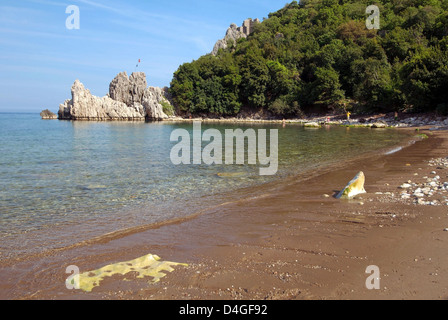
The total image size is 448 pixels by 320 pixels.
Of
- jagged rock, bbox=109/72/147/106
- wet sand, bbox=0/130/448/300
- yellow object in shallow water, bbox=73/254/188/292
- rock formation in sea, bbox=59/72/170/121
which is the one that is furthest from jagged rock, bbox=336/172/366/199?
jagged rock, bbox=109/72/147/106

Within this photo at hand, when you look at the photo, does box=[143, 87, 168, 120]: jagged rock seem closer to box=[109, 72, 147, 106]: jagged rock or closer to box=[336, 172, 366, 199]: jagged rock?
box=[109, 72, 147, 106]: jagged rock

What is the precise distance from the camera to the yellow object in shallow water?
5.03 meters

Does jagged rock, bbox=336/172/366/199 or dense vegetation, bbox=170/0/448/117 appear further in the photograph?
dense vegetation, bbox=170/0/448/117

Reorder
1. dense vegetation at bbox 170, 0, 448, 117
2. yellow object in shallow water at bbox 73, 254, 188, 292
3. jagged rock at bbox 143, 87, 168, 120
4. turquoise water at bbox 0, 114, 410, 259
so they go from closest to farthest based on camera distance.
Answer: yellow object in shallow water at bbox 73, 254, 188, 292 → turquoise water at bbox 0, 114, 410, 259 → dense vegetation at bbox 170, 0, 448, 117 → jagged rock at bbox 143, 87, 168, 120

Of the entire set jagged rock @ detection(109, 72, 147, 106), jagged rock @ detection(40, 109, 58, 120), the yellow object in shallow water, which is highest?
jagged rock @ detection(109, 72, 147, 106)

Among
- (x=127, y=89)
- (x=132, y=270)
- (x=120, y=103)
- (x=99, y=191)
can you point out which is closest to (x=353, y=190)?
(x=132, y=270)

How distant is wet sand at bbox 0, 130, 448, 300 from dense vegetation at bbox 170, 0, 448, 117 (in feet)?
138

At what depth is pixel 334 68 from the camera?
7456cm

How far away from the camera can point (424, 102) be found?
144 feet

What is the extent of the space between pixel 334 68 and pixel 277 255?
76263 millimetres

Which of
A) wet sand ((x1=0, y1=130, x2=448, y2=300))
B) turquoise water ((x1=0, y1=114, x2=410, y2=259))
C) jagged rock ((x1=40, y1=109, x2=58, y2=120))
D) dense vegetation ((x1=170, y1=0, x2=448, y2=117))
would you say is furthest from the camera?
jagged rock ((x1=40, y1=109, x2=58, y2=120))

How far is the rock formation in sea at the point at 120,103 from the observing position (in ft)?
300

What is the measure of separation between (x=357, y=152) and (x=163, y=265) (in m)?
19.1
